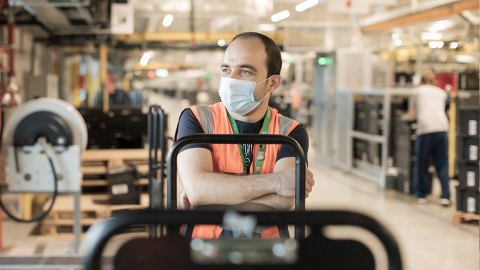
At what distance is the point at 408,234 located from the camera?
823cm

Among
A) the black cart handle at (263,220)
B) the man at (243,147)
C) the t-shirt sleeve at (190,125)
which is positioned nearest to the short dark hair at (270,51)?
the man at (243,147)

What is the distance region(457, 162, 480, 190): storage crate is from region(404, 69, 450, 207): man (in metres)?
1.11

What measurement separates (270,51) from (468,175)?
6513mm

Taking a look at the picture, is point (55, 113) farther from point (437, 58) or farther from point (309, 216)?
point (437, 58)

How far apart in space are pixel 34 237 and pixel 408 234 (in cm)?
417

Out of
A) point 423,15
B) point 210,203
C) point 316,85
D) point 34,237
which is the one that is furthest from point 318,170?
point 210,203

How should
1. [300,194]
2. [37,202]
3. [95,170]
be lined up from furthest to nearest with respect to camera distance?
[37,202] < [95,170] < [300,194]

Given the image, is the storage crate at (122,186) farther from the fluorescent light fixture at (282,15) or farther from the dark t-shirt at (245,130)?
→ the dark t-shirt at (245,130)

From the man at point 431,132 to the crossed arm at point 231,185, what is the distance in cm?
769

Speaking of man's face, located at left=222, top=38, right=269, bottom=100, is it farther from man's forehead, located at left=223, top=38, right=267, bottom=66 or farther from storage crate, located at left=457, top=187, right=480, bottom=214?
storage crate, located at left=457, top=187, right=480, bottom=214

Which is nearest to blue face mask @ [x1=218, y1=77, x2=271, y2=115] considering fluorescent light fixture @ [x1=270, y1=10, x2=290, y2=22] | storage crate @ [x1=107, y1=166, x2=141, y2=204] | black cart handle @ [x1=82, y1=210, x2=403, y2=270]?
black cart handle @ [x1=82, y1=210, x2=403, y2=270]

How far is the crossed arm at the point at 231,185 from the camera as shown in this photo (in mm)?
2416

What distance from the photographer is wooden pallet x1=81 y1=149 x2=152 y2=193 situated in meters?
8.68

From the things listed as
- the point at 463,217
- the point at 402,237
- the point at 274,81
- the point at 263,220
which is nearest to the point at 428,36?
the point at 463,217
